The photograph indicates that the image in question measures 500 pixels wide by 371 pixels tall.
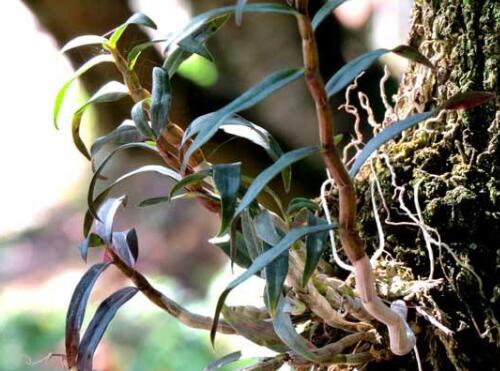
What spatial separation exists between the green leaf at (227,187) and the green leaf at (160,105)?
0.05 m

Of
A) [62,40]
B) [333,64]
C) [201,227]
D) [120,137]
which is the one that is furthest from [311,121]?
[201,227]

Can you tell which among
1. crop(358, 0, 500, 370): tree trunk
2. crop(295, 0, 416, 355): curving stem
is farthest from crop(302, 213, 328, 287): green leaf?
crop(358, 0, 500, 370): tree trunk

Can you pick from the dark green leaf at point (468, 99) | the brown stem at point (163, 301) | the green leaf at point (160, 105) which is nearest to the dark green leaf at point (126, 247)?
the brown stem at point (163, 301)

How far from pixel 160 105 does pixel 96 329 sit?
0.53ft

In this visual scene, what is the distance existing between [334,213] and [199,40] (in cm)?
23

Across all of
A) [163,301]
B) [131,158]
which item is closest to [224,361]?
[163,301]

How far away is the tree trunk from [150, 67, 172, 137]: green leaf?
0.68 ft

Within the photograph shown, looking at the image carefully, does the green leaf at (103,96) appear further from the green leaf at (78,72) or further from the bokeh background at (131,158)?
the bokeh background at (131,158)

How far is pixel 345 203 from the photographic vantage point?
16.1 inches

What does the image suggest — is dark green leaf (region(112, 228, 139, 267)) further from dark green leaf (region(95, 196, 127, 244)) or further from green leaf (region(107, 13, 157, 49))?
green leaf (region(107, 13, 157, 49))

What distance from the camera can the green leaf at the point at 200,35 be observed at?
46 cm

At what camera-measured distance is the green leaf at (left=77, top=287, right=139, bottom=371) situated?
0.50m

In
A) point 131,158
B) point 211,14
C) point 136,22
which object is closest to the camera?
point 211,14

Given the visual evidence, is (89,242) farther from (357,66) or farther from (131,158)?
(131,158)
